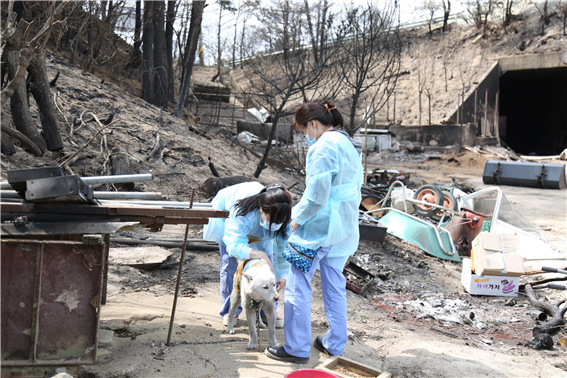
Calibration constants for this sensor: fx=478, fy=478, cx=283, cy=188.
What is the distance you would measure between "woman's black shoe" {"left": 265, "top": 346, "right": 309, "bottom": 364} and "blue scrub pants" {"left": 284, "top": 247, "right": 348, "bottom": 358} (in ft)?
0.10

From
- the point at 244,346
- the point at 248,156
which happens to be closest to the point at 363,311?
the point at 244,346

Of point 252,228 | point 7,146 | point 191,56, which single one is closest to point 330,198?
point 252,228

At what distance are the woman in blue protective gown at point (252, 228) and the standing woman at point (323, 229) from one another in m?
0.16

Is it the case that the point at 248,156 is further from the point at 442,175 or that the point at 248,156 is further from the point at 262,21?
the point at 262,21

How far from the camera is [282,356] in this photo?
3547 mm

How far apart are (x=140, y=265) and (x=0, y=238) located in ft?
9.65

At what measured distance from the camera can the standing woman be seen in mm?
3541

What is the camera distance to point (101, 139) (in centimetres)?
920

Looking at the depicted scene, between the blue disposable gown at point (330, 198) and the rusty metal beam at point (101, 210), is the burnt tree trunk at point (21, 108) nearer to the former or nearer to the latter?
the rusty metal beam at point (101, 210)

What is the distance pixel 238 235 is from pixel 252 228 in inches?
5.4

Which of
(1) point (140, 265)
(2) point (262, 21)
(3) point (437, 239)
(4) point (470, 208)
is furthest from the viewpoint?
(2) point (262, 21)

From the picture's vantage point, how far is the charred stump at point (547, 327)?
16.0 ft

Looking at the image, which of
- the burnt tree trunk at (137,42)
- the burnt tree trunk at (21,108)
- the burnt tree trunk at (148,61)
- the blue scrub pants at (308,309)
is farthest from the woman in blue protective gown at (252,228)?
the burnt tree trunk at (137,42)

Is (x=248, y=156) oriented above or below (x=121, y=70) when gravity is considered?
below
